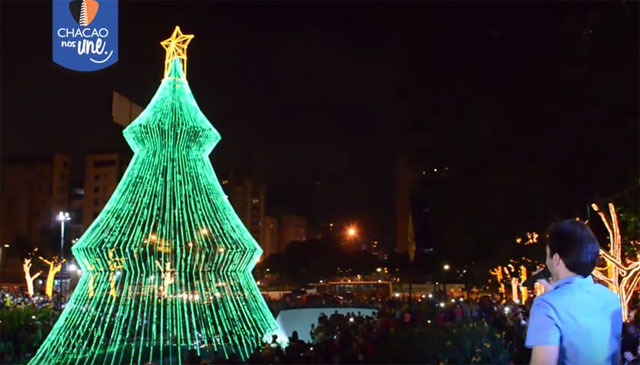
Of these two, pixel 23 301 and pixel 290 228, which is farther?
pixel 290 228

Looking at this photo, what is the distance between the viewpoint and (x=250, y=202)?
98.4 metres

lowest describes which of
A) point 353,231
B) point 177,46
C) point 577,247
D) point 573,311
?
point 573,311

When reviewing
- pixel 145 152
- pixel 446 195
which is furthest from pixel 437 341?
pixel 145 152

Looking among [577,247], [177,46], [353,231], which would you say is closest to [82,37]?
[177,46]

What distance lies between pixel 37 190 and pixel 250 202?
32479 millimetres

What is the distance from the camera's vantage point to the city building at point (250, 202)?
95.2 metres

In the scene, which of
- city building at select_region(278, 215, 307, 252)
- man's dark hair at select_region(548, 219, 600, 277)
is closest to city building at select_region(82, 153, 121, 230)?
city building at select_region(278, 215, 307, 252)

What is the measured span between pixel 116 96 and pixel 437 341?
7.69m

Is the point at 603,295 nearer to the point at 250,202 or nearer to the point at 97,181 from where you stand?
the point at 97,181

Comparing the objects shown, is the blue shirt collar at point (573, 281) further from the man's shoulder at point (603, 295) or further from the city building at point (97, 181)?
the city building at point (97, 181)

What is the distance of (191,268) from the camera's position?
38.3 feet

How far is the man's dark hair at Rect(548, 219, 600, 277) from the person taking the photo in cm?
270

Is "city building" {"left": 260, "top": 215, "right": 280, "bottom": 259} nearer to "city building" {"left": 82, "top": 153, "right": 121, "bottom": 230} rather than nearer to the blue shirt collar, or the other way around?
"city building" {"left": 82, "top": 153, "right": 121, "bottom": 230}

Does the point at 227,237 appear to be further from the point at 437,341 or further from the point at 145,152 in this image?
the point at 437,341
